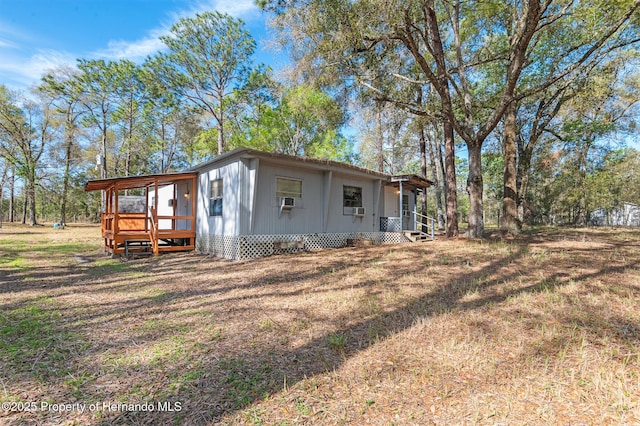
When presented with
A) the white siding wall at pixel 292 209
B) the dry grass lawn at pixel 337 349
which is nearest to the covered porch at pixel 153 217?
the white siding wall at pixel 292 209

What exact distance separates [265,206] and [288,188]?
1042mm

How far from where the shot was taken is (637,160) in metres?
22.0

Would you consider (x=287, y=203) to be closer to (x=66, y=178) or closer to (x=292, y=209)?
(x=292, y=209)

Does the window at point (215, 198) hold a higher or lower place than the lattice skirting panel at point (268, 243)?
higher

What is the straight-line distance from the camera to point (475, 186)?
9.59 metres

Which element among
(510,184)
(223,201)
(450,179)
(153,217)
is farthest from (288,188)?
(510,184)

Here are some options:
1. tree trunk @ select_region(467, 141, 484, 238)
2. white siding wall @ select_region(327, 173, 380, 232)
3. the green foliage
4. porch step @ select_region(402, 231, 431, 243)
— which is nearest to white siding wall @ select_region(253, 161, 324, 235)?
white siding wall @ select_region(327, 173, 380, 232)

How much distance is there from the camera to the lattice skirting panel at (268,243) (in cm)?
873

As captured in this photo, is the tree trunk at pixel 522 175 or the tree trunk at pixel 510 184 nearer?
the tree trunk at pixel 510 184

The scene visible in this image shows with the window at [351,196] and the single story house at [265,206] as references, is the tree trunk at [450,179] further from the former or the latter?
the window at [351,196]

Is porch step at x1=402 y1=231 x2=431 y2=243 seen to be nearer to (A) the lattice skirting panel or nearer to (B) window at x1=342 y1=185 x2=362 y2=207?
(A) the lattice skirting panel

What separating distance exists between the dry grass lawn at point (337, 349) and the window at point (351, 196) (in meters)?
5.60

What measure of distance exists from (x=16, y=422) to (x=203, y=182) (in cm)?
924

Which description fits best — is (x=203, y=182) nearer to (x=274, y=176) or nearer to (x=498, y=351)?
(x=274, y=176)
